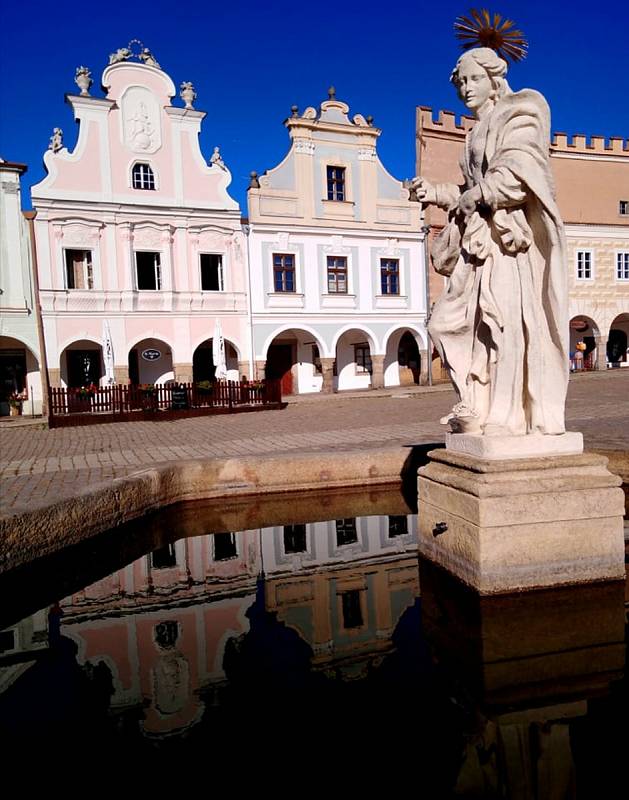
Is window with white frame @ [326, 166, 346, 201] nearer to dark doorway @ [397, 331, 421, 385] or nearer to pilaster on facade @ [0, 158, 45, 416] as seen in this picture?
dark doorway @ [397, 331, 421, 385]

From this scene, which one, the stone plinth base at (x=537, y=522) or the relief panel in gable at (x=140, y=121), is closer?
the stone plinth base at (x=537, y=522)

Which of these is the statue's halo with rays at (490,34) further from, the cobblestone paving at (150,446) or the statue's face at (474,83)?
the cobblestone paving at (150,446)

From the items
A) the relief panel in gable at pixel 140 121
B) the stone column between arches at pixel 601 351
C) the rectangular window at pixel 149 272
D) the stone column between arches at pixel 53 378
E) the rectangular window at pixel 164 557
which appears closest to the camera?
the rectangular window at pixel 164 557

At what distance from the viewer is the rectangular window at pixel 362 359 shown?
1113 inches

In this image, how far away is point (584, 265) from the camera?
31.4m

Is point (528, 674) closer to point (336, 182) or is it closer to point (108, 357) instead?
point (108, 357)

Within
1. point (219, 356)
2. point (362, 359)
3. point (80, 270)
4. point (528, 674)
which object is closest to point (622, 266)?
point (362, 359)

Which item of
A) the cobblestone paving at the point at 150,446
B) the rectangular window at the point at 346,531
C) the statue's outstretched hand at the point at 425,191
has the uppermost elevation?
the statue's outstretched hand at the point at 425,191

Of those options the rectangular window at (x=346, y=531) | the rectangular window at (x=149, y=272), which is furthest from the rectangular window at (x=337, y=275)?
the rectangular window at (x=346, y=531)

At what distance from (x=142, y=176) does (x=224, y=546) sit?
73.3 ft

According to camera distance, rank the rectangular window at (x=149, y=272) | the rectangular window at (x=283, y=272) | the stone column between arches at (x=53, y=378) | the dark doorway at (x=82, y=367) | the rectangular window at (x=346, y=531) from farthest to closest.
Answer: the rectangular window at (x=283, y=272) < the dark doorway at (x=82, y=367) < the rectangular window at (x=149, y=272) < the stone column between arches at (x=53, y=378) < the rectangular window at (x=346, y=531)

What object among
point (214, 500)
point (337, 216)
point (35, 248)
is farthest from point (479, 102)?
point (337, 216)

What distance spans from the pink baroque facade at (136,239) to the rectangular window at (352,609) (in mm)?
19460

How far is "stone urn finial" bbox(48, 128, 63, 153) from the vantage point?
22.2 m
